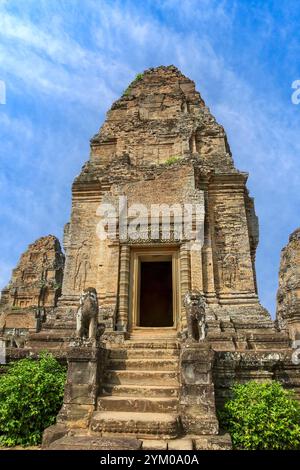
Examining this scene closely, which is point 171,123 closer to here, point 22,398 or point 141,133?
point 141,133

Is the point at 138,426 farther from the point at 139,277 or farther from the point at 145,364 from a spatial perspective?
the point at 139,277

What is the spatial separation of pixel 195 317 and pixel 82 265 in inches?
192

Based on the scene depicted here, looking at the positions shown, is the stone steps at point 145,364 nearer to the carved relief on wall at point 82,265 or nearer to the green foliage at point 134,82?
the carved relief on wall at point 82,265

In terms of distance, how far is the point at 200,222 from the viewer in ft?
34.6

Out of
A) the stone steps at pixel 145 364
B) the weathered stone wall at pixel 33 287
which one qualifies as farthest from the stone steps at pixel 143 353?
the weathered stone wall at pixel 33 287

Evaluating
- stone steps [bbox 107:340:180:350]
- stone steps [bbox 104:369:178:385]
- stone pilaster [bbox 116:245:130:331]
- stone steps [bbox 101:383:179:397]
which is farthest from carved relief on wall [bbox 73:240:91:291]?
stone steps [bbox 101:383:179:397]

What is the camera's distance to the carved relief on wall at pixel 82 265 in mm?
10625

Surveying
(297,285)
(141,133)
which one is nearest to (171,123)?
(141,133)

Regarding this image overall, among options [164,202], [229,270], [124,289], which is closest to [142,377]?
[124,289]

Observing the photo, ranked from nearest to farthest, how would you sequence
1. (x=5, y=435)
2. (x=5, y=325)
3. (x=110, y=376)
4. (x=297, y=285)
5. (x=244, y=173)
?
1. (x=5, y=435)
2. (x=110, y=376)
3. (x=244, y=173)
4. (x=297, y=285)
5. (x=5, y=325)

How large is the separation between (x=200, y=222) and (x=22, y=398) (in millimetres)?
6546

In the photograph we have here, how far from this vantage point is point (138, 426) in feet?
18.5

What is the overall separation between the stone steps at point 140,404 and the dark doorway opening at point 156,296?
900 cm
